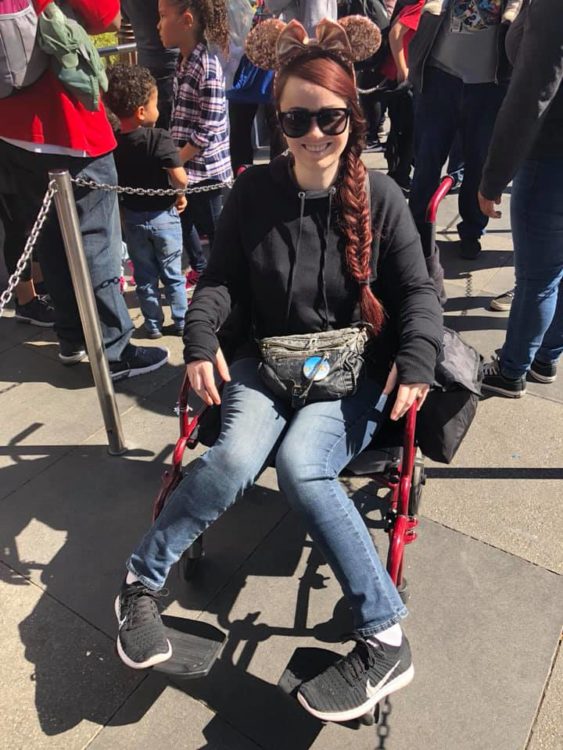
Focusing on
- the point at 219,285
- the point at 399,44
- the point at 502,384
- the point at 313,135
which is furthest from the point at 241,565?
the point at 399,44

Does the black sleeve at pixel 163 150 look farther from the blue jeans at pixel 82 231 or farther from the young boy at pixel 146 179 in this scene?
the blue jeans at pixel 82 231

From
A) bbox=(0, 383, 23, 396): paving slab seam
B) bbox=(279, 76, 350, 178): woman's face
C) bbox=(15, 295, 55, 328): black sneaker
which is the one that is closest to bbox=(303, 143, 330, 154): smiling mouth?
bbox=(279, 76, 350, 178): woman's face

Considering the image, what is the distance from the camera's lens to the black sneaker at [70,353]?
12.0 feet

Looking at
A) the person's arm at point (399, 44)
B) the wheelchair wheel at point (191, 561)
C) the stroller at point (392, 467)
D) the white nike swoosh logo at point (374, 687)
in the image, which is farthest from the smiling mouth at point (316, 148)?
the person's arm at point (399, 44)

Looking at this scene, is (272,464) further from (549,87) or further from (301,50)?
(549,87)

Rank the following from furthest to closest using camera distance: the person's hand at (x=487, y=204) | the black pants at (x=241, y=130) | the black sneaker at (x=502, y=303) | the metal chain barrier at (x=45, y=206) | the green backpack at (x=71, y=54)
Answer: the black pants at (x=241, y=130), the black sneaker at (x=502, y=303), the person's hand at (x=487, y=204), the green backpack at (x=71, y=54), the metal chain barrier at (x=45, y=206)

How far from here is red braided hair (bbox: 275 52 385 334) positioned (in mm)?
2014

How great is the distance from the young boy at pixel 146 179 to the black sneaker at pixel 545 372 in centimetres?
210

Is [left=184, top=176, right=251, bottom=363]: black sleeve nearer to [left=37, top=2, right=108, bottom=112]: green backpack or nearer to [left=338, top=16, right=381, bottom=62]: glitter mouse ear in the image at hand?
[left=338, top=16, right=381, bottom=62]: glitter mouse ear

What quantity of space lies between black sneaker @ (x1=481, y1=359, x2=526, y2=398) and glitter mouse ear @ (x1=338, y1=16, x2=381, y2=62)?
68.4 inches

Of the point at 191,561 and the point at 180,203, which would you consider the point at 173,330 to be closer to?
the point at 180,203

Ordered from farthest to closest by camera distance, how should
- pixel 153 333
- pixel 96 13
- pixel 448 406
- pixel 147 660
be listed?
pixel 153 333 < pixel 96 13 < pixel 448 406 < pixel 147 660

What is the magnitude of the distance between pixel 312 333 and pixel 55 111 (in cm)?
166

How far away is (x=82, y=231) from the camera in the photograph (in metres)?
3.22
